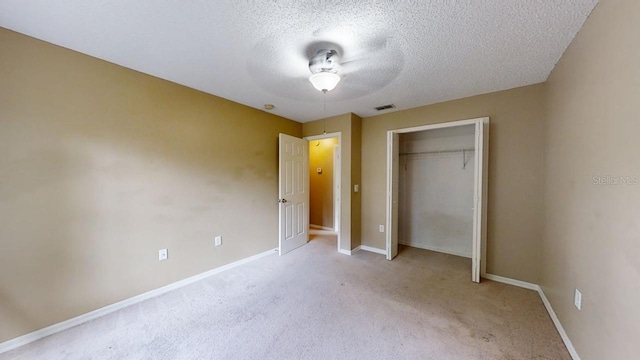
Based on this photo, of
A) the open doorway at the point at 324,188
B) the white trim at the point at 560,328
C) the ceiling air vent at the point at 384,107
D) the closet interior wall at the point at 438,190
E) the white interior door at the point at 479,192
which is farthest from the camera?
the open doorway at the point at 324,188

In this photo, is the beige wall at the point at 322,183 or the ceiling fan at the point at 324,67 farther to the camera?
the beige wall at the point at 322,183

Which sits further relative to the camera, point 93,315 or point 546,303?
point 546,303

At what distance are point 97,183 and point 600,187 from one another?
12.7ft

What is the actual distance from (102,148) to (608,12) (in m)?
3.88

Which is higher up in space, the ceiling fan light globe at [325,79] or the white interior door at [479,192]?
the ceiling fan light globe at [325,79]

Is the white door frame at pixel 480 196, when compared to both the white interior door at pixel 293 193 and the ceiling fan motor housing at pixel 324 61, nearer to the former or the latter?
the ceiling fan motor housing at pixel 324 61

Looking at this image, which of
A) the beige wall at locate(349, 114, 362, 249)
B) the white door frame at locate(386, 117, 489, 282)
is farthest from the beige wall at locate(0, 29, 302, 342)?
the white door frame at locate(386, 117, 489, 282)

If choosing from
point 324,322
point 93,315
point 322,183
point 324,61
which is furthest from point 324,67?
point 322,183

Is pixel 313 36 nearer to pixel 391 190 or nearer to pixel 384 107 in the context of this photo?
pixel 384 107

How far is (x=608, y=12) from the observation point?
1.28 metres

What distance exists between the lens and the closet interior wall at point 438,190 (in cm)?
352

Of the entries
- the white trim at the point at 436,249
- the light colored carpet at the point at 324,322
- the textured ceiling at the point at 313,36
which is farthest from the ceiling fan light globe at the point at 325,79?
the white trim at the point at 436,249

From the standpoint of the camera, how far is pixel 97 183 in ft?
6.70

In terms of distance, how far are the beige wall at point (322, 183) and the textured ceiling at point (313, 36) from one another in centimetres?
271
